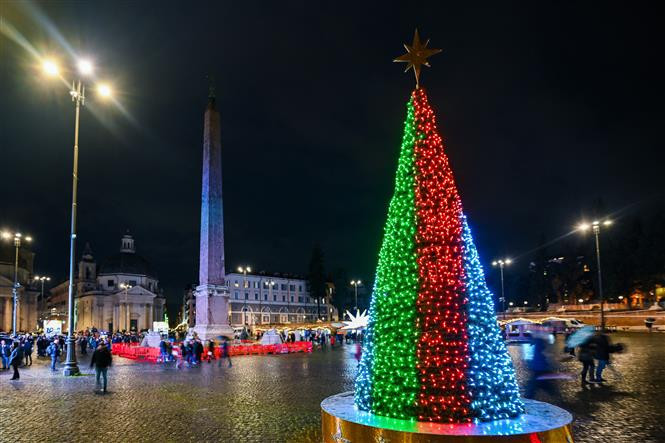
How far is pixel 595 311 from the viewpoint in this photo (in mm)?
59875

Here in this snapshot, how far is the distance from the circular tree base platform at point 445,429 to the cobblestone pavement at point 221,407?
1.39m

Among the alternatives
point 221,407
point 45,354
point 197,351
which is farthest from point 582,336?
point 45,354

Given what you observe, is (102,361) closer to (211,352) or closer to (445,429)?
(445,429)

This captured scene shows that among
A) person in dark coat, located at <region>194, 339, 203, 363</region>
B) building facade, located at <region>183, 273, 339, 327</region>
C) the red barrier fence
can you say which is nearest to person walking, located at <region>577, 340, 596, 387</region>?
person in dark coat, located at <region>194, 339, 203, 363</region>

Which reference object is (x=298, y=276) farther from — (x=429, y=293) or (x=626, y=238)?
(x=429, y=293)

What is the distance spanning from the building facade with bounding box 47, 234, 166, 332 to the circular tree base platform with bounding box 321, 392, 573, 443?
351ft

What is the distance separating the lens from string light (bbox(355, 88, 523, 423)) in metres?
7.06

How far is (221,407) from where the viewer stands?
1211cm

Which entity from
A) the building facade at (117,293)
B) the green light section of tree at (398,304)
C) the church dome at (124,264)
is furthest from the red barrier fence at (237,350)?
the church dome at (124,264)

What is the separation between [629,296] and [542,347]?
5613 cm

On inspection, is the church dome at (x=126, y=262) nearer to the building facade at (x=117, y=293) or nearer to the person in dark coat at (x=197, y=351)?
the building facade at (x=117, y=293)

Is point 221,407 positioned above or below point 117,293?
below

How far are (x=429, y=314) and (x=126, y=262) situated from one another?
12214 cm

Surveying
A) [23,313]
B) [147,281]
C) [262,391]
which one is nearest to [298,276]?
[147,281]
